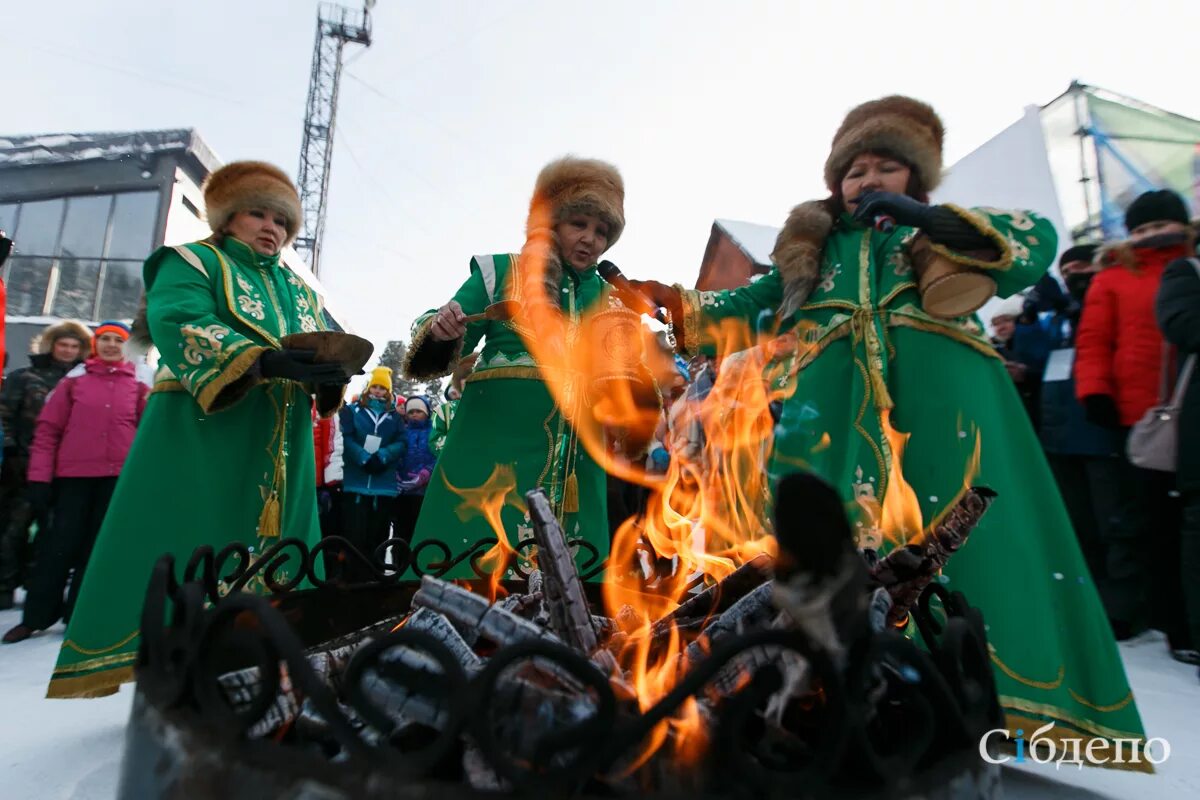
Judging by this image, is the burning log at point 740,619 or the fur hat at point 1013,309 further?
the fur hat at point 1013,309

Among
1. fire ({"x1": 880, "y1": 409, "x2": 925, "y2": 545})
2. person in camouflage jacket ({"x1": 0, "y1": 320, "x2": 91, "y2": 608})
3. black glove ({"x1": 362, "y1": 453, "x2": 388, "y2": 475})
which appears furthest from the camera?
black glove ({"x1": 362, "y1": 453, "x2": 388, "y2": 475})

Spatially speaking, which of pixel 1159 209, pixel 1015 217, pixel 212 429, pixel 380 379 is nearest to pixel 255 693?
pixel 212 429

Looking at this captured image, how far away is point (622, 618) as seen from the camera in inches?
60.9

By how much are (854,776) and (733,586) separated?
2.01 feet

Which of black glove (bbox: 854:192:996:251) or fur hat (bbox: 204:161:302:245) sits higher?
fur hat (bbox: 204:161:302:245)

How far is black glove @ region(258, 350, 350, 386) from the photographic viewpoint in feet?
7.18

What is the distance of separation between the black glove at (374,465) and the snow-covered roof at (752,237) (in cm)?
749

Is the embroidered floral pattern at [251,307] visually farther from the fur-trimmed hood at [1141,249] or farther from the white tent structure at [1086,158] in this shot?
the white tent structure at [1086,158]

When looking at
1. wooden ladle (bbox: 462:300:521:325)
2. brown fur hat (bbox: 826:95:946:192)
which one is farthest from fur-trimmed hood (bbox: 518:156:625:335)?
brown fur hat (bbox: 826:95:946:192)

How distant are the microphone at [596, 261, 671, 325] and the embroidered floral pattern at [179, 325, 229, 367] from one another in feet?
4.33

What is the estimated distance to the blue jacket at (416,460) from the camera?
21.1ft

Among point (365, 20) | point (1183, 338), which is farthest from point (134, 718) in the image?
point (365, 20)

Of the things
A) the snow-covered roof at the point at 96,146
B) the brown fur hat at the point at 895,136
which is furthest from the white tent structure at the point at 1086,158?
the snow-covered roof at the point at 96,146

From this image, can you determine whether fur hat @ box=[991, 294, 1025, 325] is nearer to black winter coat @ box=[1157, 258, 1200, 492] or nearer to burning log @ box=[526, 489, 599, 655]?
black winter coat @ box=[1157, 258, 1200, 492]
